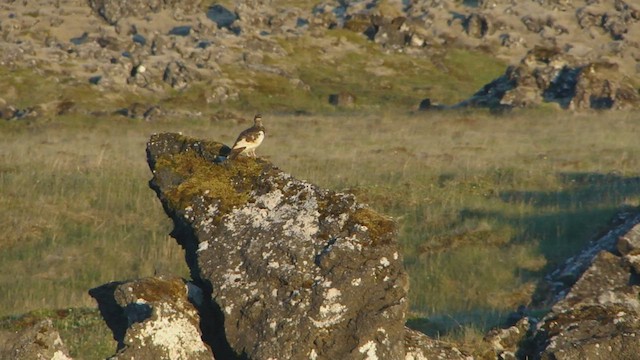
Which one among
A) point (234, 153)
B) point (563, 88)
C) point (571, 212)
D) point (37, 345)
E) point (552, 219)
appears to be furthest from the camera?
point (563, 88)

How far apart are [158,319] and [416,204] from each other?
16045 mm

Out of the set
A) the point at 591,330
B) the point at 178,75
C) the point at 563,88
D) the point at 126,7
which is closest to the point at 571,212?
the point at 591,330

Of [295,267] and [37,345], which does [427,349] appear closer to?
[295,267]

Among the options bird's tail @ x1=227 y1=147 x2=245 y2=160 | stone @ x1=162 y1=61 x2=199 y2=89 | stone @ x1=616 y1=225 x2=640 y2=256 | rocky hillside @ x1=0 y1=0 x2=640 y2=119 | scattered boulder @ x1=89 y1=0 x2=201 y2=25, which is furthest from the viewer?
scattered boulder @ x1=89 y1=0 x2=201 y2=25

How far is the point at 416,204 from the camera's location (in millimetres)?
25188

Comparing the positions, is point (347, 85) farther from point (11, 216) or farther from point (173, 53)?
point (11, 216)

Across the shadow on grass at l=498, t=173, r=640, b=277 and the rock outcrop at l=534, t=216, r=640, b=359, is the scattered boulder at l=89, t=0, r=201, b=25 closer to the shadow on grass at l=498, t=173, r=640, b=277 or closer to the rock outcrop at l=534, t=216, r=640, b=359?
the shadow on grass at l=498, t=173, r=640, b=277

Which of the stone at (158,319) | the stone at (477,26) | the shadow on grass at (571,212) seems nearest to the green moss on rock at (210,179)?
the stone at (158,319)

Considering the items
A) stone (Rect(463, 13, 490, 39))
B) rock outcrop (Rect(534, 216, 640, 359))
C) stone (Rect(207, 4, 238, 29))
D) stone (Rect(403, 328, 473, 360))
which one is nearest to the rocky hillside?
stone (Rect(463, 13, 490, 39))

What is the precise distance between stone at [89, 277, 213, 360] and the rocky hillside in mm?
40745

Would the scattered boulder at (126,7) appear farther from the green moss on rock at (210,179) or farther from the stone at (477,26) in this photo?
the green moss on rock at (210,179)

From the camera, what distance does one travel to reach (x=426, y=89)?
71688 millimetres

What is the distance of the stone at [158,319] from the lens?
9445 mm

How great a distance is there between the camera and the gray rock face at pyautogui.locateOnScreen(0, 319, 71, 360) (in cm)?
938
